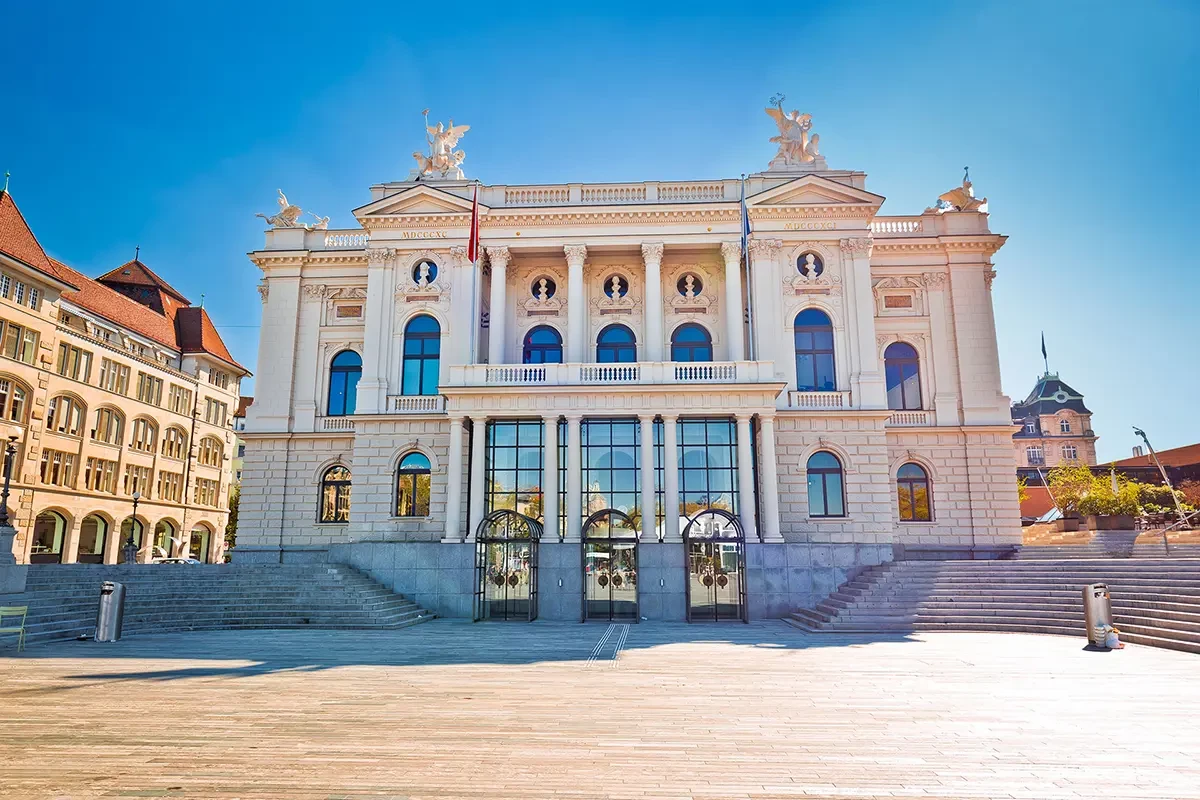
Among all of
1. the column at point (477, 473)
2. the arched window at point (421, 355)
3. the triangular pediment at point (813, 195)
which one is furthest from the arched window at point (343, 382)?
the triangular pediment at point (813, 195)

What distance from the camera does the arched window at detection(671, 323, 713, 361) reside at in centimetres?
3647

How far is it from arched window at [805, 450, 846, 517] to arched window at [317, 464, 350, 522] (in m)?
21.8

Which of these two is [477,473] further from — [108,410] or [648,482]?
[108,410]

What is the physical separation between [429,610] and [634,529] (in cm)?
864

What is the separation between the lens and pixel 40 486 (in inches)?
1901

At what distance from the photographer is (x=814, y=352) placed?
35031 millimetres

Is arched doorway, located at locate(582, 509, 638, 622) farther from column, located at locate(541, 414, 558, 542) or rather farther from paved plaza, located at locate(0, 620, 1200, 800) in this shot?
paved plaza, located at locate(0, 620, 1200, 800)

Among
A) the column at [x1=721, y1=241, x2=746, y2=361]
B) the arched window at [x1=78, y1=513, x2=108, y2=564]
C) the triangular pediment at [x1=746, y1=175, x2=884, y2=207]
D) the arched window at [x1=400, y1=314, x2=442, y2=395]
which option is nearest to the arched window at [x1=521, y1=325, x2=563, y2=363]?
the arched window at [x1=400, y1=314, x2=442, y2=395]

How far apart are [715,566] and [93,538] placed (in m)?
49.2

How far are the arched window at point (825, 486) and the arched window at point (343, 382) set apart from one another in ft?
73.0

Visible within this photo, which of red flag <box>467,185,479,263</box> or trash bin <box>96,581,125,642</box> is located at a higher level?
red flag <box>467,185,479,263</box>

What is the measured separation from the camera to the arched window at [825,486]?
32.9 metres

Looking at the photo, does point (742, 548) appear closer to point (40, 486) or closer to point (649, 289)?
point (649, 289)

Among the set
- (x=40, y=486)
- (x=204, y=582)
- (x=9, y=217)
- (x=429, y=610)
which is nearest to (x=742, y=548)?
(x=429, y=610)
